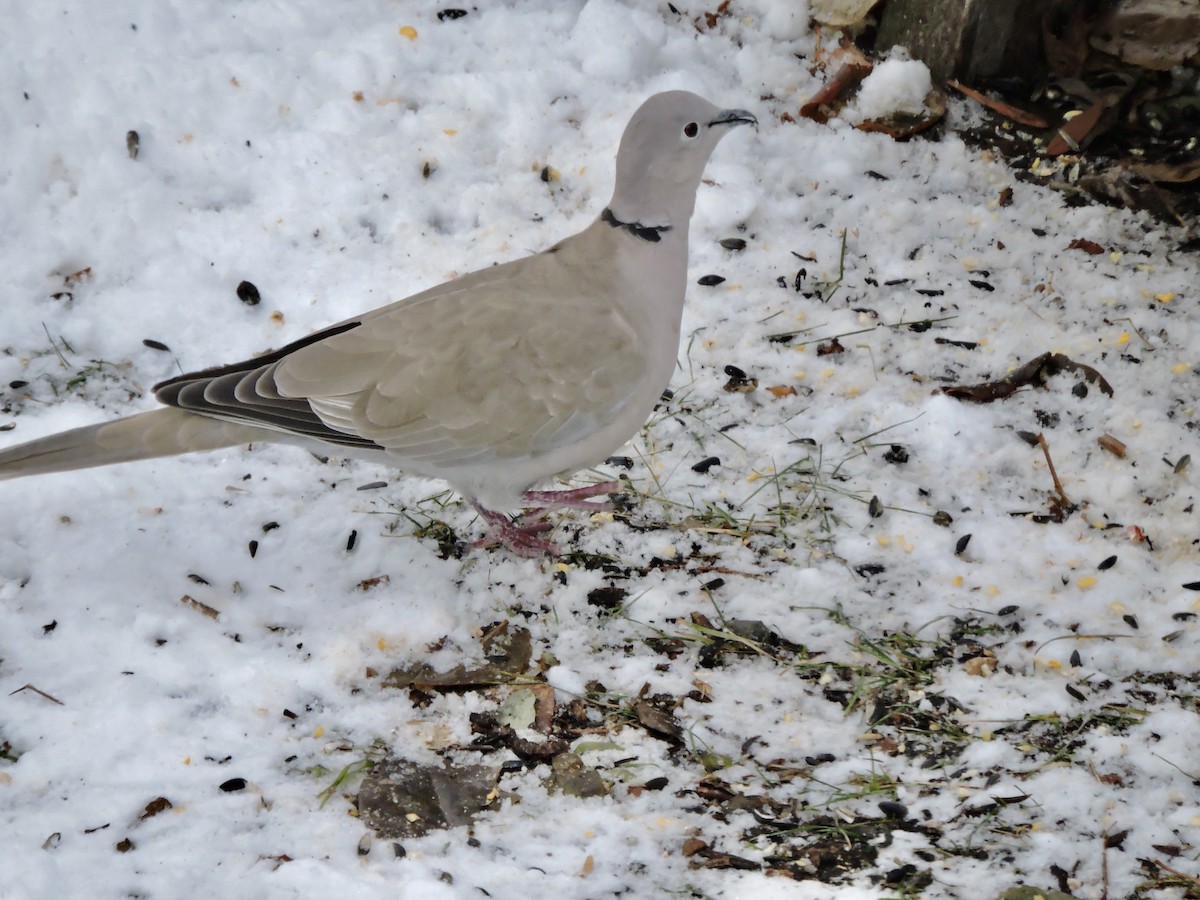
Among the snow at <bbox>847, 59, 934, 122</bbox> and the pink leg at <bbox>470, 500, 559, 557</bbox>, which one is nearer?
the pink leg at <bbox>470, 500, 559, 557</bbox>

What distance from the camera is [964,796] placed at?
2596 millimetres

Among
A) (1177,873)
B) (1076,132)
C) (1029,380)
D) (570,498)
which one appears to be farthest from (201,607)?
(1076,132)

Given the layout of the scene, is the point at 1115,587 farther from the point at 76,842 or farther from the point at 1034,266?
the point at 76,842

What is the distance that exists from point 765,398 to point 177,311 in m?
2.04

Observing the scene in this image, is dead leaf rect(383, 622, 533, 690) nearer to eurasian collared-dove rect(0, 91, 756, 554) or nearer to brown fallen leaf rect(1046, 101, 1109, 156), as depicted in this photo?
eurasian collared-dove rect(0, 91, 756, 554)

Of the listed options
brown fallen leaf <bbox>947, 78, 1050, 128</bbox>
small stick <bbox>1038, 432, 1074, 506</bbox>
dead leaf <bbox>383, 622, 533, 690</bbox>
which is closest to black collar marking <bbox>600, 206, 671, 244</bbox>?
dead leaf <bbox>383, 622, 533, 690</bbox>

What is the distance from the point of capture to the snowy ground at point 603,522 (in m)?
2.56

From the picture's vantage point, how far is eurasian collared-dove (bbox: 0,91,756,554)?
2951mm

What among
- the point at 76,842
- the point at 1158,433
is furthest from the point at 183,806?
the point at 1158,433

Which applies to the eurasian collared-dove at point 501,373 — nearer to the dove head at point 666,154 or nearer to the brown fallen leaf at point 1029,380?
the dove head at point 666,154

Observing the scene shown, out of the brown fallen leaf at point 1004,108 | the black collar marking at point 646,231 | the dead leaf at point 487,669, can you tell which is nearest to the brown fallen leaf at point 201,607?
the dead leaf at point 487,669

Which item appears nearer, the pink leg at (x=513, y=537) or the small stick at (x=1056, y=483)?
the pink leg at (x=513, y=537)

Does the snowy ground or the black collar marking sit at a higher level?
the black collar marking

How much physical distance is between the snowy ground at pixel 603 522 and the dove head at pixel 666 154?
92 centimetres
